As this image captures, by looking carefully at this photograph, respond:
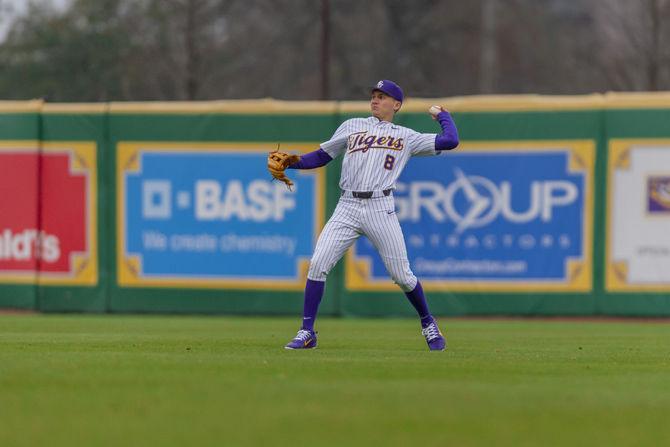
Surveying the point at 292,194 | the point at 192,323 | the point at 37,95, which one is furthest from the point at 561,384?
the point at 37,95

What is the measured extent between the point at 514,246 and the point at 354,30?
24.7m

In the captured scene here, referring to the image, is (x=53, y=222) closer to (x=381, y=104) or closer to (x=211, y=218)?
(x=211, y=218)

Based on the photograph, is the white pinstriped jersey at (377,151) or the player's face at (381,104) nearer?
the white pinstriped jersey at (377,151)

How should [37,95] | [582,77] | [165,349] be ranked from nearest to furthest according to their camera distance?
[165,349] < [37,95] < [582,77]

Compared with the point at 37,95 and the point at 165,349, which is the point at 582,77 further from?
the point at 165,349

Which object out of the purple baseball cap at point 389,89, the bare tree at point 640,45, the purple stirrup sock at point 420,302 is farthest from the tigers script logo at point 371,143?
the bare tree at point 640,45

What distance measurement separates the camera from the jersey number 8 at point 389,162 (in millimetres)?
8977

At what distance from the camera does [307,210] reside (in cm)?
1477

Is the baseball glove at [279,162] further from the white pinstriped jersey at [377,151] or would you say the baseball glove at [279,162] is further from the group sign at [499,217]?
the group sign at [499,217]

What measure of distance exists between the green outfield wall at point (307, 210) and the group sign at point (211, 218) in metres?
0.02

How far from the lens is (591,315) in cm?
1440

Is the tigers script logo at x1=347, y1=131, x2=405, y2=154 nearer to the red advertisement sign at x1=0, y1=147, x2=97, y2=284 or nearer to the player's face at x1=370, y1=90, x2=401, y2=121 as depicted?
the player's face at x1=370, y1=90, x2=401, y2=121

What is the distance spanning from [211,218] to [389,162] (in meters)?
6.23

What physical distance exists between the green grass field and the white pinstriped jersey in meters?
1.26
